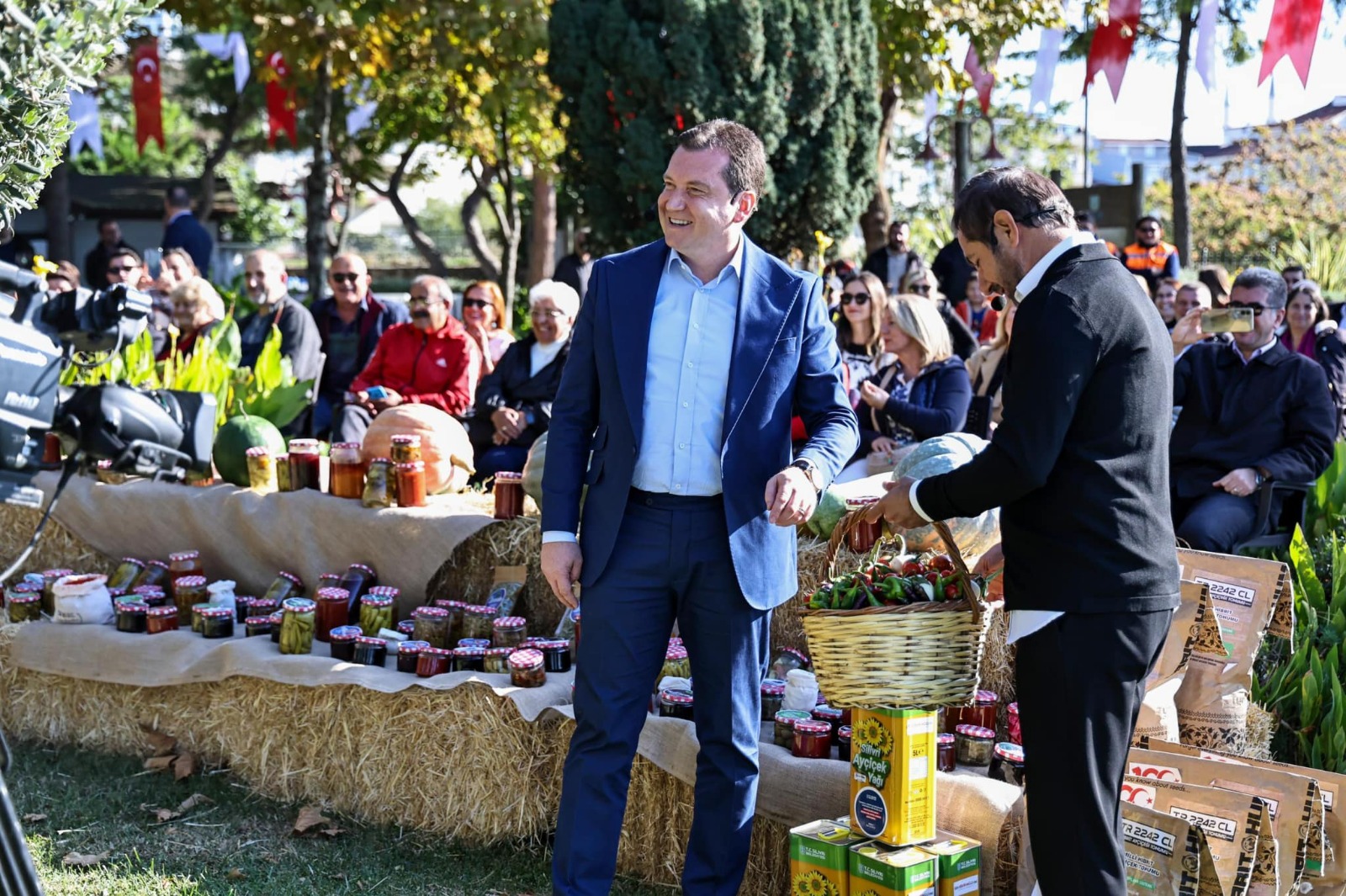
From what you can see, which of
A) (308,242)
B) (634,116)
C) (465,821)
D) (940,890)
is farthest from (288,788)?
(308,242)

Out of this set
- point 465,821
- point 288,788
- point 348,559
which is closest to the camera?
point 465,821

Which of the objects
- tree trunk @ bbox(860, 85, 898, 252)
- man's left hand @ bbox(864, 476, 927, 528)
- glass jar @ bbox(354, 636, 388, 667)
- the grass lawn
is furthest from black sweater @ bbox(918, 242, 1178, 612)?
tree trunk @ bbox(860, 85, 898, 252)

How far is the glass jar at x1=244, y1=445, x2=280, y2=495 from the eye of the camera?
5332mm

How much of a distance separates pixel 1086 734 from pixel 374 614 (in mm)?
2780

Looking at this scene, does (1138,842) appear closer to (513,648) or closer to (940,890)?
(940,890)

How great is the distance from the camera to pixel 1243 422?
207 inches

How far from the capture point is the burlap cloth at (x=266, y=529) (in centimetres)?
484

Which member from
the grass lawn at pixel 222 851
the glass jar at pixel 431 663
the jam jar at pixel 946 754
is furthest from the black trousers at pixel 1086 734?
the glass jar at pixel 431 663

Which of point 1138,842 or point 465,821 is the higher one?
point 1138,842

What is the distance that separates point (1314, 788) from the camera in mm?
3131

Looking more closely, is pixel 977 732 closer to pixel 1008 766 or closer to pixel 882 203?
pixel 1008 766

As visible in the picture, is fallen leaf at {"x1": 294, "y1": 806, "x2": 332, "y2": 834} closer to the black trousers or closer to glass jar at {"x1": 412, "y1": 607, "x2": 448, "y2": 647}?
Result: glass jar at {"x1": 412, "y1": 607, "x2": 448, "y2": 647}

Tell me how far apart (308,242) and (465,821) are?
345 inches

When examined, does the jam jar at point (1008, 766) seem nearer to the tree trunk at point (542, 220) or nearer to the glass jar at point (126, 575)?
the glass jar at point (126, 575)
